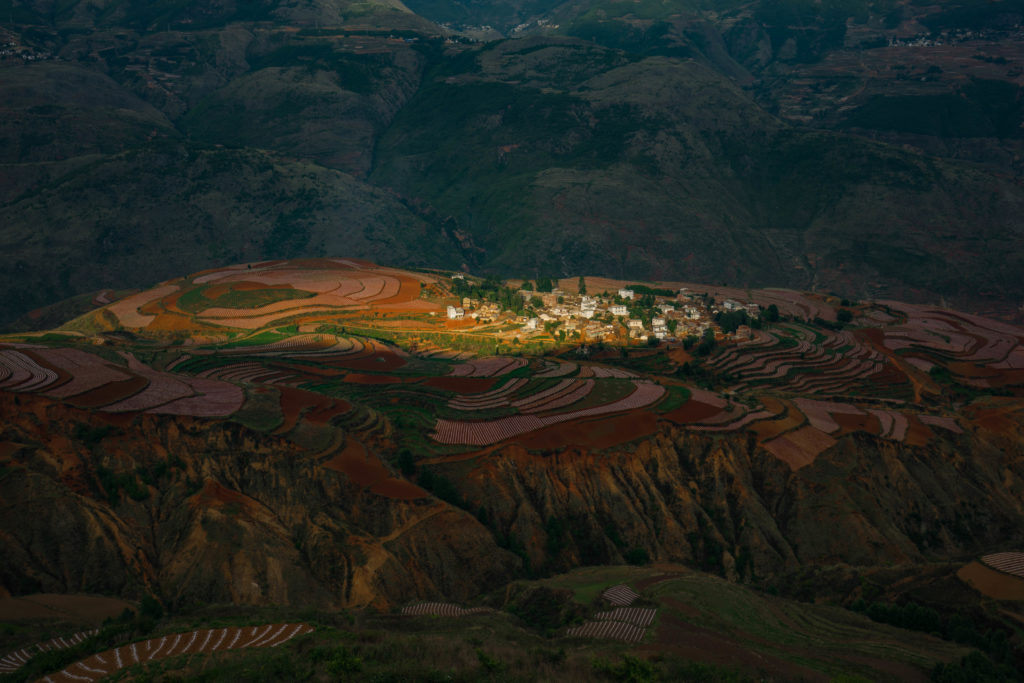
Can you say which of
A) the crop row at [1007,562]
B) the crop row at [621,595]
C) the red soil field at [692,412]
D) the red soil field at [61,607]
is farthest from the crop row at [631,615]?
the red soil field at [692,412]

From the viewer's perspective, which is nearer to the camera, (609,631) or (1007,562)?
(609,631)

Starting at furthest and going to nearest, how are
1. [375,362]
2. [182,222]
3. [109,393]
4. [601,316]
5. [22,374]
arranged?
1. [182,222]
2. [601,316]
3. [375,362]
4. [22,374]
5. [109,393]

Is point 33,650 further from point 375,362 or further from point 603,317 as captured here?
point 603,317

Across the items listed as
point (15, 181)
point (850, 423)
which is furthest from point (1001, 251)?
point (15, 181)

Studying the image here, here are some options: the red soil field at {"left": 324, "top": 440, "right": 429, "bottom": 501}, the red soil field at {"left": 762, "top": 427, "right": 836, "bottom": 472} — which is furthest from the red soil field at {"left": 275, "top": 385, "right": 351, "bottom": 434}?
the red soil field at {"left": 762, "top": 427, "right": 836, "bottom": 472}

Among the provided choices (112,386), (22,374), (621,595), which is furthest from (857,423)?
(22,374)
